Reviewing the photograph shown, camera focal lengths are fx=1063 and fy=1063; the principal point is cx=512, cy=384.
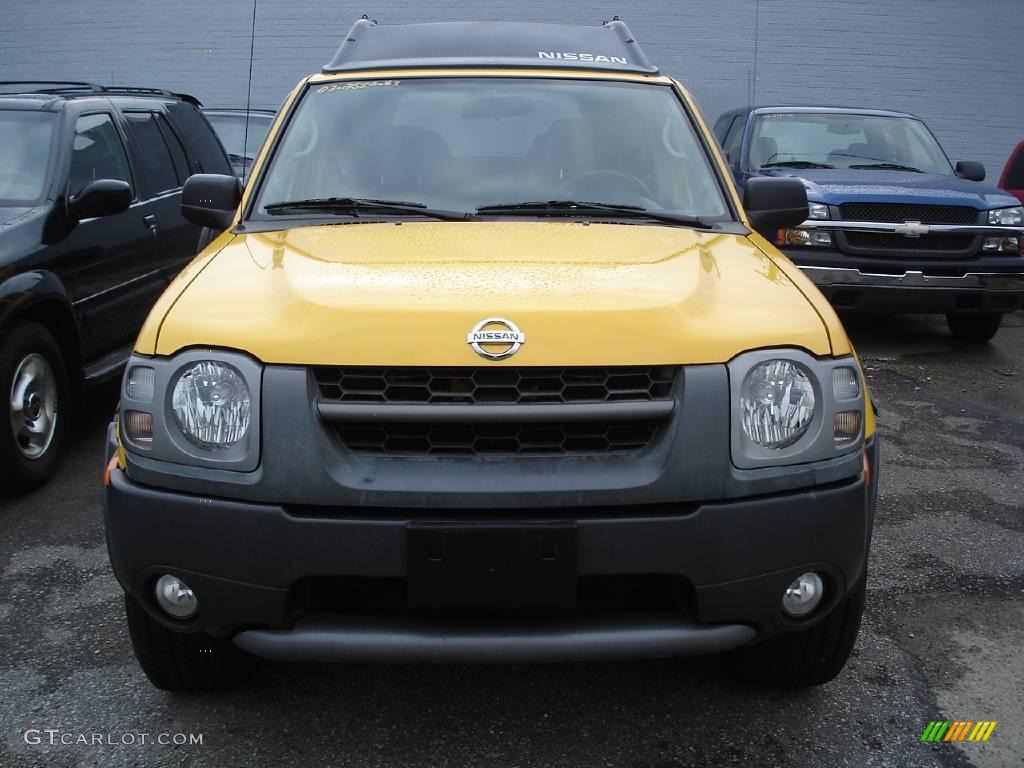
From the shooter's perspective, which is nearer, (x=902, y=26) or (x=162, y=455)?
(x=162, y=455)

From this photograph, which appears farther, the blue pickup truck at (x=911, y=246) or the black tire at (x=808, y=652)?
the blue pickup truck at (x=911, y=246)

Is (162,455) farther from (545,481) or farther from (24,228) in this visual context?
(24,228)

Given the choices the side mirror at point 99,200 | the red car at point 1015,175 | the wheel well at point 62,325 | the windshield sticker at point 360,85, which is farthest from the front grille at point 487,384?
the red car at point 1015,175

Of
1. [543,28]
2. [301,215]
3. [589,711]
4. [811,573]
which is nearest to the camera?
[811,573]

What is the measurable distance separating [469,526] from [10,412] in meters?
3.08

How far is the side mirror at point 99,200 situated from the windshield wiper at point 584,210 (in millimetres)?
2553

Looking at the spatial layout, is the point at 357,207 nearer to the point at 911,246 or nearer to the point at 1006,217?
the point at 911,246

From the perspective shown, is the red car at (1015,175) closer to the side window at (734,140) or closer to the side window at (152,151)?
the side window at (734,140)

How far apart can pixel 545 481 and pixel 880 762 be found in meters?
1.19

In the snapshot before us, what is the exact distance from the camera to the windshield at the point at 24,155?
517 cm

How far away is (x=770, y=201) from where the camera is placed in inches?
152

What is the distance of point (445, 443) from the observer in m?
2.52

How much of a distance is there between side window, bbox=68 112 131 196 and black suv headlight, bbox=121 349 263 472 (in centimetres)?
322

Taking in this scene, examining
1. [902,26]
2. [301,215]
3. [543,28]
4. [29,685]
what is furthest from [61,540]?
[902,26]
